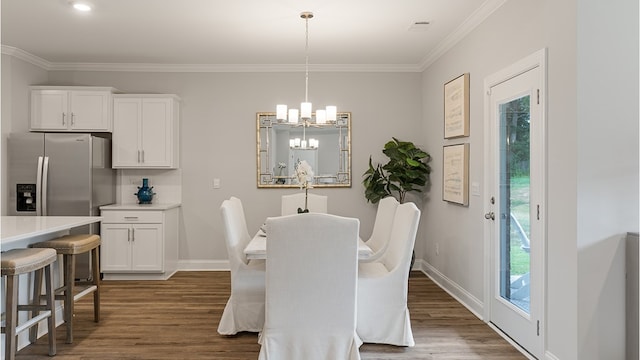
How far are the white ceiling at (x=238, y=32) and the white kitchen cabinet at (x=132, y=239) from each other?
1819 millimetres

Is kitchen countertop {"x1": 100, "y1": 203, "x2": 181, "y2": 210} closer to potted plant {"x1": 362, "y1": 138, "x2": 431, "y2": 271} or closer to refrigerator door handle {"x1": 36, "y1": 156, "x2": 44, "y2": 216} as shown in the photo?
refrigerator door handle {"x1": 36, "y1": 156, "x2": 44, "y2": 216}

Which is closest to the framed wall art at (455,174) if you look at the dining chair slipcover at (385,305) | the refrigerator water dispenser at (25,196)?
the dining chair slipcover at (385,305)

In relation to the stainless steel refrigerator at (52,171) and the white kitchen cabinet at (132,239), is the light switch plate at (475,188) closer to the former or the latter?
the white kitchen cabinet at (132,239)

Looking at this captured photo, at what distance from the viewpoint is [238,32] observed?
430cm

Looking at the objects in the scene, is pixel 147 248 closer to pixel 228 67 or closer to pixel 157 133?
pixel 157 133

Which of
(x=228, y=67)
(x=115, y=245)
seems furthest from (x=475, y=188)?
(x=115, y=245)

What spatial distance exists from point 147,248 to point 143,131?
1395mm

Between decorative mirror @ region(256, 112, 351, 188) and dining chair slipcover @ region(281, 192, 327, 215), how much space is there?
828mm

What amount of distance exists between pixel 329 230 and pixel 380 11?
7.04 ft

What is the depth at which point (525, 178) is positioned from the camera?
3016 mm

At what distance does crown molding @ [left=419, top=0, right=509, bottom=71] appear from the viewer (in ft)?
11.6

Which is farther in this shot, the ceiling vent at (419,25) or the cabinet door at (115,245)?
the cabinet door at (115,245)

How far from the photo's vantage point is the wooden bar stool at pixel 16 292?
8.42 ft

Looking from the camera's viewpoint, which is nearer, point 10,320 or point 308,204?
point 10,320
